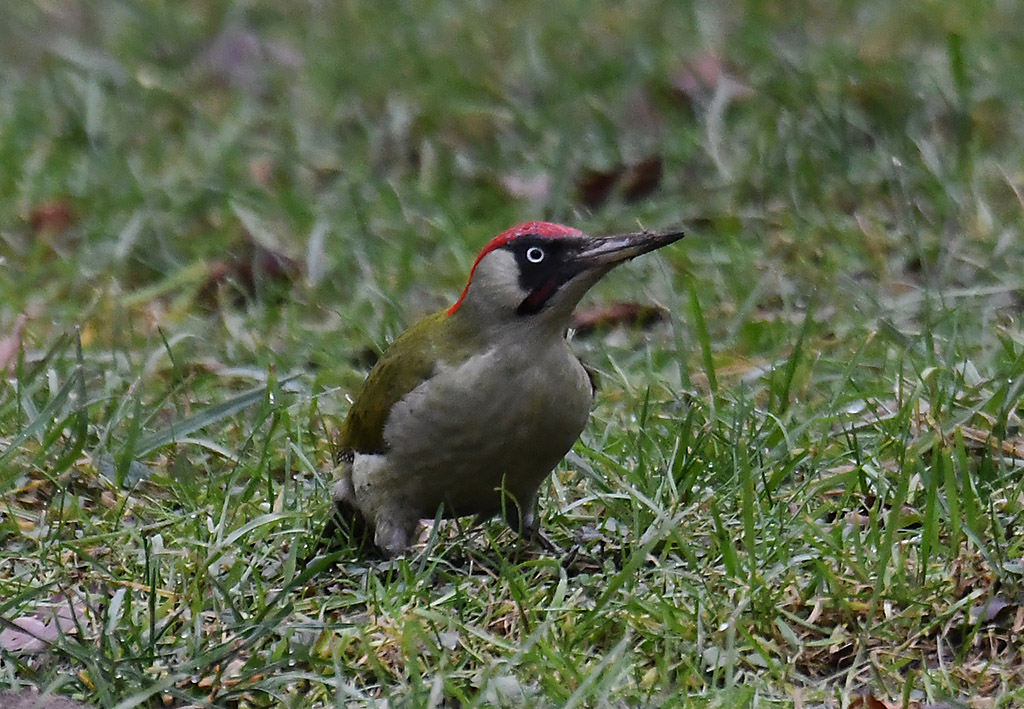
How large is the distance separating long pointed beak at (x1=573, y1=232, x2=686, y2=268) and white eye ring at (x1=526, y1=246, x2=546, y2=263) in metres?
0.09

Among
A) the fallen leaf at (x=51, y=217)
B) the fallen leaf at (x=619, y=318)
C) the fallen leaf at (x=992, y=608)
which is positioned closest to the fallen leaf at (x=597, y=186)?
the fallen leaf at (x=619, y=318)

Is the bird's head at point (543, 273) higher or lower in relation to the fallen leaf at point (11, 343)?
higher

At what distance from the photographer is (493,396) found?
4.32 metres

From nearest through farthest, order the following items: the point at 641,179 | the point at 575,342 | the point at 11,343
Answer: the point at 11,343 → the point at 575,342 → the point at 641,179

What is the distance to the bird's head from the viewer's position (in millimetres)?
4340

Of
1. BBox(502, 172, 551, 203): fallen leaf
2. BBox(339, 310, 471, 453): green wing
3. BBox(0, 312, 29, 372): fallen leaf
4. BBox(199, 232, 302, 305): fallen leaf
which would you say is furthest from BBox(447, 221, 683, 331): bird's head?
BBox(502, 172, 551, 203): fallen leaf

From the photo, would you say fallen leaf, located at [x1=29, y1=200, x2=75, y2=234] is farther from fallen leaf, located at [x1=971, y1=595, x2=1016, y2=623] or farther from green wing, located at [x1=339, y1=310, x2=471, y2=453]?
fallen leaf, located at [x1=971, y1=595, x2=1016, y2=623]

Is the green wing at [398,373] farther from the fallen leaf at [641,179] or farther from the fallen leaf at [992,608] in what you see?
the fallen leaf at [641,179]

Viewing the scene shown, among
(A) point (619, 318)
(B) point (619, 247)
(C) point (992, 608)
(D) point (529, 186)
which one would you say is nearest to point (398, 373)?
(B) point (619, 247)

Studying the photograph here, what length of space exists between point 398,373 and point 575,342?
70.8 inches

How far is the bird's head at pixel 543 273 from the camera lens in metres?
4.34

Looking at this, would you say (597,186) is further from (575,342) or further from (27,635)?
(27,635)

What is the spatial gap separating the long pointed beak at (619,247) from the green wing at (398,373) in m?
0.39

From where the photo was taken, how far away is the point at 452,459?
4.37 meters
